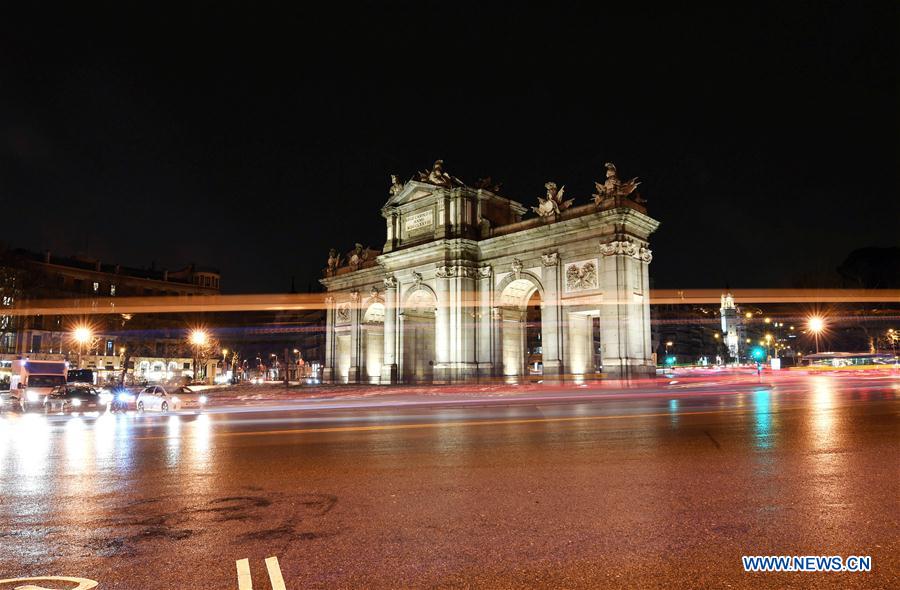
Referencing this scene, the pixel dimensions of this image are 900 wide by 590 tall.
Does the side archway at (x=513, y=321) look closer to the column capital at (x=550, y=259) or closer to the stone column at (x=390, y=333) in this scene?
the column capital at (x=550, y=259)

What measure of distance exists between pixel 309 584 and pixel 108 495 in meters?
4.63

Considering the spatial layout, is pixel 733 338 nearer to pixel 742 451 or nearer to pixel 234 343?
Result: pixel 234 343

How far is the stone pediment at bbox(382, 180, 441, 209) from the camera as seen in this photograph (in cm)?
4844

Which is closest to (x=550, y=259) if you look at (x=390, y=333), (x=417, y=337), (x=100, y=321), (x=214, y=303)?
(x=417, y=337)

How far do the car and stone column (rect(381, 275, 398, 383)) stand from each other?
24.2 m

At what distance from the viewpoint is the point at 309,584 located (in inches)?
171

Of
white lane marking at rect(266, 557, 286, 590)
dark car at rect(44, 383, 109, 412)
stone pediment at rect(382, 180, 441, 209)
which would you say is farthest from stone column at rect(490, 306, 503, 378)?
white lane marking at rect(266, 557, 286, 590)

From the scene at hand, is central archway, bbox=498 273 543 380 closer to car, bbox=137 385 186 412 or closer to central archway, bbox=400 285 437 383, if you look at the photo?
central archway, bbox=400 285 437 383

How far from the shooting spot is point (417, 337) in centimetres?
5141

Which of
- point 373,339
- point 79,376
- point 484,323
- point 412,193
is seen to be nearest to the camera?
point 484,323

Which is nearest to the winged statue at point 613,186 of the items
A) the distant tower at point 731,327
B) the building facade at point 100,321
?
the building facade at point 100,321

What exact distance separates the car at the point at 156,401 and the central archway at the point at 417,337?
24981 millimetres

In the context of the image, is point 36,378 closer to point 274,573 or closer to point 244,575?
point 244,575

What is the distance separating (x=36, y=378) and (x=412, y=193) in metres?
30.9
